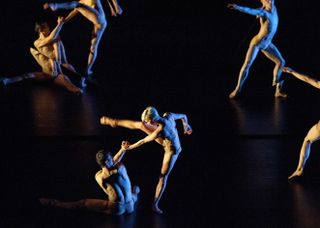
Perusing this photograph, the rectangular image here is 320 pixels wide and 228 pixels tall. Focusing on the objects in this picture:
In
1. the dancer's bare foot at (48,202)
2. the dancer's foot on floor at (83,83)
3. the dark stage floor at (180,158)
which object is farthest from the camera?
the dancer's foot on floor at (83,83)

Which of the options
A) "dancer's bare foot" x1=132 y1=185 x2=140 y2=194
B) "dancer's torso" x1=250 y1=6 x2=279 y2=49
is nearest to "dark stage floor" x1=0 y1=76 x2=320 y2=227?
"dancer's bare foot" x1=132 y1=185 x2=140 y2=194

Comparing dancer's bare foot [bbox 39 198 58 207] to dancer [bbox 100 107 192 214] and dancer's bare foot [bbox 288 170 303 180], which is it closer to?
dancer [bbox 100 107 192 214]

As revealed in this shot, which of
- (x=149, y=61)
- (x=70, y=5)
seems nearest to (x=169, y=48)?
(x=149, y=61)

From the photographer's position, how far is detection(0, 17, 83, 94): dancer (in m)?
12.3

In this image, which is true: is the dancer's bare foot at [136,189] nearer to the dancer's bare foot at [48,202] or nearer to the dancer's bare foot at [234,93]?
the dancer's bare foot at [48,202]

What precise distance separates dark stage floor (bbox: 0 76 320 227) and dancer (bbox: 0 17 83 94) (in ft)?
0.73

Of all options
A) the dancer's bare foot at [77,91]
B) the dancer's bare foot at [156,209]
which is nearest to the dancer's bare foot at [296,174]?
the dancer's bare foot at [156,209]

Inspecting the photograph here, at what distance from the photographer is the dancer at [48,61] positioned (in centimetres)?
1230

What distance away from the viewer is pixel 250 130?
10789 millimetres

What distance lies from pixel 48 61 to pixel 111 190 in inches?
144

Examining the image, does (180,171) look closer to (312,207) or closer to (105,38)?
(312,207)

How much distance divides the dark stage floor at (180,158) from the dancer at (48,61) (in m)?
0.22

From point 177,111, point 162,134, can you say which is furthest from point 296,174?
point 177,111

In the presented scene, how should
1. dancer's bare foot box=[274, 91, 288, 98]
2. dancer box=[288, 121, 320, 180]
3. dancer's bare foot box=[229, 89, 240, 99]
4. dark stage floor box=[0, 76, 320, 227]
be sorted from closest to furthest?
dark stage floor box=[0, 76, 320, 227] < dancer box=[288, 121, 320, 180] < dancer's bare foot box=[229, 89, 240, 99] < dancer's bare foot box=[274, 91, 288, 98]
